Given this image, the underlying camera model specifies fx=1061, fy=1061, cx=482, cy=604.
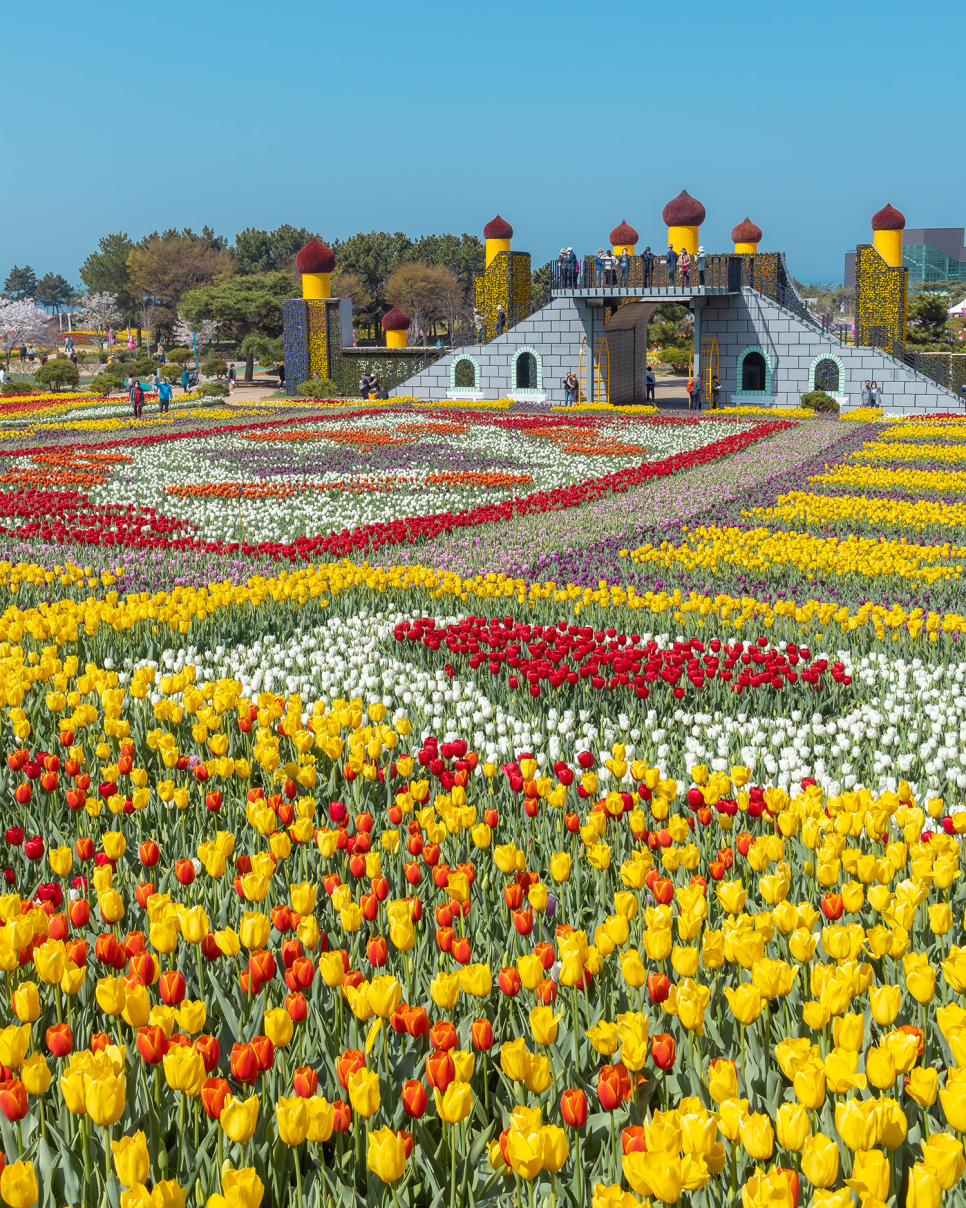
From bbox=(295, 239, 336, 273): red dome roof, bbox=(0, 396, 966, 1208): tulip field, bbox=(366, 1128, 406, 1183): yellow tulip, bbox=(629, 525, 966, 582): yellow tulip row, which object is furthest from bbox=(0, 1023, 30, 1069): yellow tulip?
→ bbox=(295, 239, 336, 273): red dome roof

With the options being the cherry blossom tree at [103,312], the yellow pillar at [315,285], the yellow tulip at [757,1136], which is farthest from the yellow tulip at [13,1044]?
the cherry blossom tree at [103,312]

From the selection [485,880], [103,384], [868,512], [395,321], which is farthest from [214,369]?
[485,880]

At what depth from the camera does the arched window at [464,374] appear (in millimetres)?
41469

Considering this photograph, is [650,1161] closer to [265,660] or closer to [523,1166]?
[523,1166]

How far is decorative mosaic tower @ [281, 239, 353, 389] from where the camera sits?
4472cm

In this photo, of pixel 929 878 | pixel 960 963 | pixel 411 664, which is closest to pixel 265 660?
pixel 411 664

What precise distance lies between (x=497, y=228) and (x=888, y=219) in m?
15.3

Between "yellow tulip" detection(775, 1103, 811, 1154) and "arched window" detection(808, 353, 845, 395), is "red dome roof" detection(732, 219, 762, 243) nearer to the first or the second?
"arched window" detection(808, 353, 845, 395)

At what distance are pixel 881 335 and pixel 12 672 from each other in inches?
1543

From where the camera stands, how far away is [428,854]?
11.6 ft

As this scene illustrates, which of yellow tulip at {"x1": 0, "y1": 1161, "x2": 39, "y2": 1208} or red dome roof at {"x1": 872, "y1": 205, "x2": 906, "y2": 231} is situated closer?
yellow tulip at {"x1": 0, "y1": 1161, "x2": 39, "y2": 1208}

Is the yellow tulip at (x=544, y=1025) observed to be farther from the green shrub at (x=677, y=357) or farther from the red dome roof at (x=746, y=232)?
the green shrub at (x=677, y=357)

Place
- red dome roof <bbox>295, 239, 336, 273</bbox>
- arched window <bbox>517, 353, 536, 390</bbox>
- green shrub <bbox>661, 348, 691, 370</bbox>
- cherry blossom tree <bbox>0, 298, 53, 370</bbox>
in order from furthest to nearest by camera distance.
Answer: cherry blossom tree <bbox>0, 298, 53, 370</bbox>, green shrub <bbox>661, 348, 691, 370</bbox>, red dome roof <bbox>295, 239, 336, 273</bbox>, arched window <bbox>517, 353, 536, 390</bbox>

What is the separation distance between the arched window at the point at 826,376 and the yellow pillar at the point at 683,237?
346 inches
